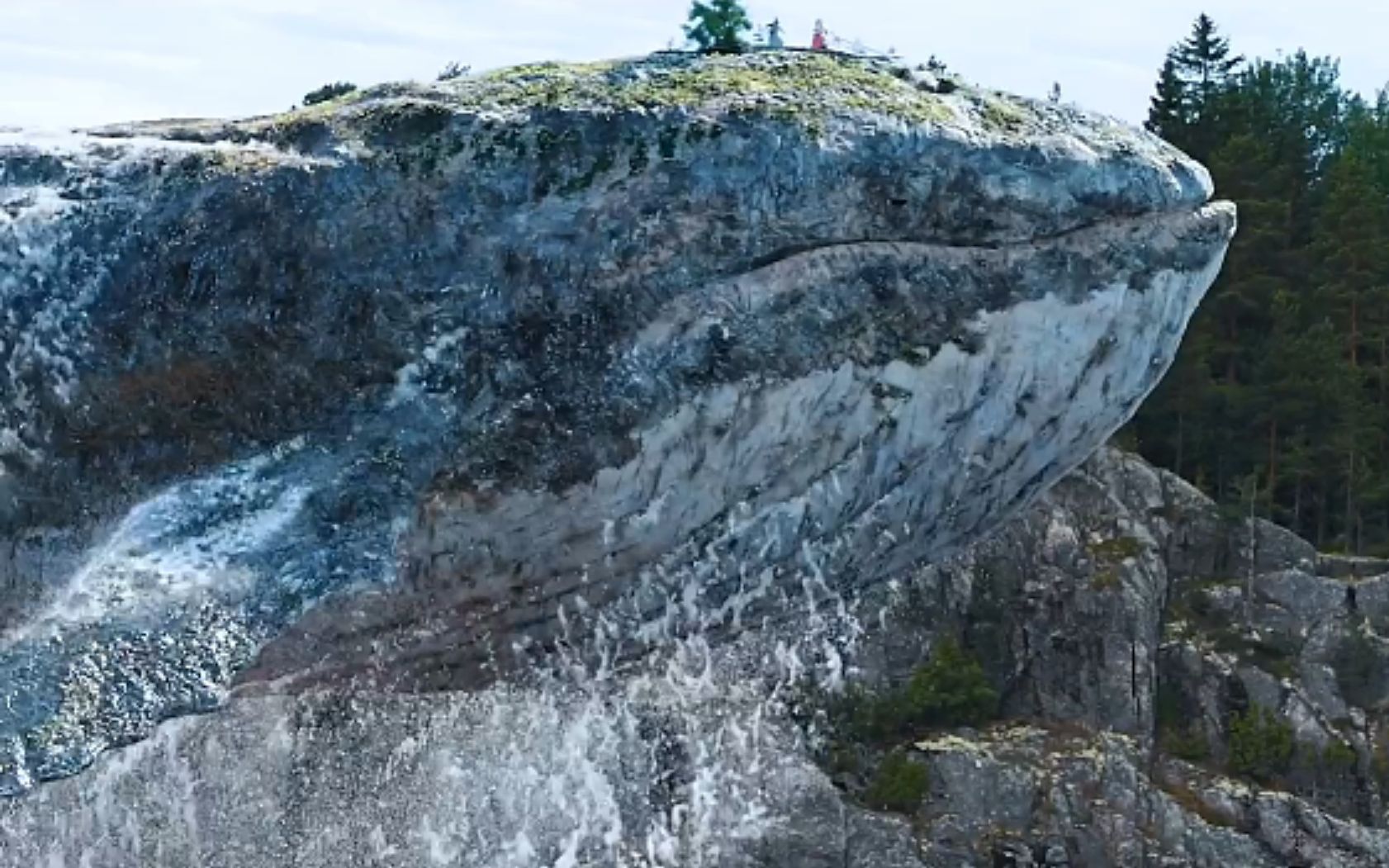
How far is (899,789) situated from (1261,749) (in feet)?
26.2

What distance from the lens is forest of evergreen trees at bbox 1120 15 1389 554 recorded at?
4797 cm

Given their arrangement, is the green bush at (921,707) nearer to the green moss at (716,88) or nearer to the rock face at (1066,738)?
the rock face at (1066,738)

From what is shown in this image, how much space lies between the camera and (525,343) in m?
6.88

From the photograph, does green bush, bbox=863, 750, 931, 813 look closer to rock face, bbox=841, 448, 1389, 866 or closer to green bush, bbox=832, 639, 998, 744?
rock face, bbox=841, 448, 1389, 866

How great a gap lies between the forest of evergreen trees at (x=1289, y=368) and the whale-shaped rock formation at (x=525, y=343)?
3992 cm

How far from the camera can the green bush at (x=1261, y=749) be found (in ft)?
133

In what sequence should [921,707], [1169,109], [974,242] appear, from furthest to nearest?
1. [1169,109]
2. [921,707]
3. [974,242]

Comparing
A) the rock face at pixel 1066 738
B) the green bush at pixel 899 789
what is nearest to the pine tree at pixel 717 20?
the rock face at pixel 1066 738

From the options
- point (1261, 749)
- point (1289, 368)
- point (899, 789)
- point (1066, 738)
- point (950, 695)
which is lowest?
point (899, 789)

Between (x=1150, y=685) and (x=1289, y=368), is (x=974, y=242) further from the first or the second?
(x=1289, y=368)

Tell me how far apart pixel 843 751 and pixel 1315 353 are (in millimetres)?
16617

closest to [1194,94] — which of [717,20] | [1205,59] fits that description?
[1205,59]

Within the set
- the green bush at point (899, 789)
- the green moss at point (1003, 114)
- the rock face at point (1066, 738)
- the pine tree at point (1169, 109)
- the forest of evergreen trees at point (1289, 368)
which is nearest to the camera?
the green moss at point (1003, 114)

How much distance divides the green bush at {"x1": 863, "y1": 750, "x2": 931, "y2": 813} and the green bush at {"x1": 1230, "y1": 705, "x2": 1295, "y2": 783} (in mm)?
6951
